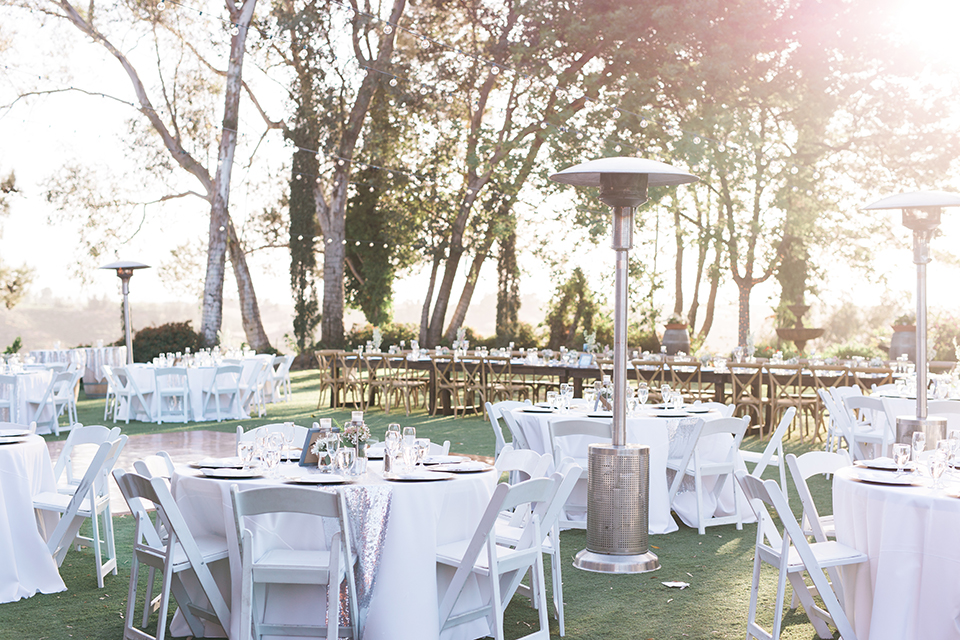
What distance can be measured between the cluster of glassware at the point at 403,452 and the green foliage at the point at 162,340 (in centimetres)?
1560

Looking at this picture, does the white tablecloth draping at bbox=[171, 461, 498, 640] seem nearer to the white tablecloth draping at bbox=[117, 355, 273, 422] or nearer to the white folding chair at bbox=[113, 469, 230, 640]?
the white folding chair at bbox=[113, 469, 230, 640]

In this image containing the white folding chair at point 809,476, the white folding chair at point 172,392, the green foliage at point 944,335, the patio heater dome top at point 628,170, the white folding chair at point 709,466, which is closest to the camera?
the white folding chair at point 809,476

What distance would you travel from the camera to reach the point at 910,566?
3.36 metres

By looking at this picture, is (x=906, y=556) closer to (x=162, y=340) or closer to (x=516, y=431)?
(x=516, y=431)

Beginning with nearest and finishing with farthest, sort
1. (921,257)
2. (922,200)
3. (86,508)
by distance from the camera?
(86,508)
(922,200)
(921,257)

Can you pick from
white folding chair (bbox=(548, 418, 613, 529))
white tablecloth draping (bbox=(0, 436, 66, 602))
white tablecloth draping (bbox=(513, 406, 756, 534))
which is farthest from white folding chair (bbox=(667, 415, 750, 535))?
white tablecloth draping (bbox=(0, 436, 66, 602))

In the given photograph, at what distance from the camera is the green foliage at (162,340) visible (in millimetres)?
18453

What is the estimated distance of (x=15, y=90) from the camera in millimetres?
22062

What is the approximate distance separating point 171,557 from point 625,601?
2.16m

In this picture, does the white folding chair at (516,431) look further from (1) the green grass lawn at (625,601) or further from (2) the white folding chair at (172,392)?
(2) the white folding chair at (172,392)

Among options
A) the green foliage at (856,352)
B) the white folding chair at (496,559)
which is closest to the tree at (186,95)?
the green foliage at (856,352)

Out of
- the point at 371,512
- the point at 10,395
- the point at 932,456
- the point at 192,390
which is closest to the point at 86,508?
the point at 371,512

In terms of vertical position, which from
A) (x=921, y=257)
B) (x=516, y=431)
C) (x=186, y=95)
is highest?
(x=186, y=95)

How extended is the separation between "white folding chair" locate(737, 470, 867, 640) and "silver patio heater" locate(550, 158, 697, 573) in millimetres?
1191
